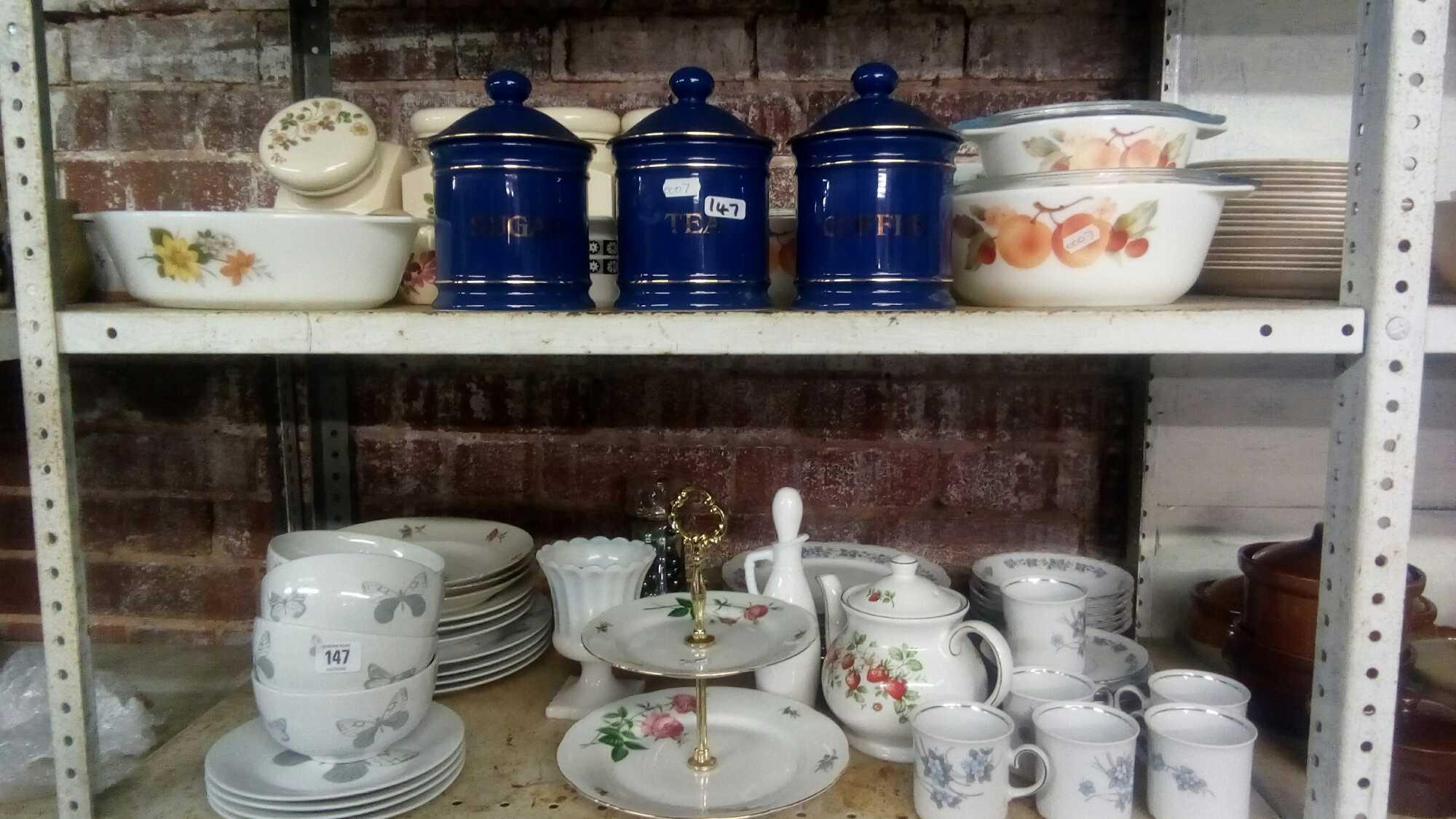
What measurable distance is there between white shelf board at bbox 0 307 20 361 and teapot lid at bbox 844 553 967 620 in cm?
76

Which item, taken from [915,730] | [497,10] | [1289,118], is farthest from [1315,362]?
[497,10]

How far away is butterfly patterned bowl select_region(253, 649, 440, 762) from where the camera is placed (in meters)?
0.79

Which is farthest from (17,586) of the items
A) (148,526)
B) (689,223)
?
(689,223)

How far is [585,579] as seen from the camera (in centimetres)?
94

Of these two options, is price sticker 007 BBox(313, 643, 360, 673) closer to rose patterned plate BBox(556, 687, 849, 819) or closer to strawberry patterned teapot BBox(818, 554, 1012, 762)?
rose patterned plate BBox(556, 687, 849, 819)

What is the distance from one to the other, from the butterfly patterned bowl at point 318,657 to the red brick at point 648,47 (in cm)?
69

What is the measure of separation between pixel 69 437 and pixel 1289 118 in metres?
1.24

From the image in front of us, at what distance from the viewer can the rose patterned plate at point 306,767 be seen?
786 mm

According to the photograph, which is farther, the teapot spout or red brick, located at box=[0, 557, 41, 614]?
red brick, located at box=[0, 557, 41, 614]

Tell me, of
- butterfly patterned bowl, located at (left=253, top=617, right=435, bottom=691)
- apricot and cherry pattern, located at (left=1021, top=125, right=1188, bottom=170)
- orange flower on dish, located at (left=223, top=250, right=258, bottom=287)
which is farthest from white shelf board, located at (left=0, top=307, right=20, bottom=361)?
apricot and cherry pattern, located at (left=1021, top=125, right=1188, bottom=170)

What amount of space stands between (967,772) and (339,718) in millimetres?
500

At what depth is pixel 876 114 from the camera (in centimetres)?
75

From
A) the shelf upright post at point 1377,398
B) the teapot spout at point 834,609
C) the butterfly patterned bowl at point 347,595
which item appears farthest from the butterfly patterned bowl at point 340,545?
the shelf upright post at point 1377,398

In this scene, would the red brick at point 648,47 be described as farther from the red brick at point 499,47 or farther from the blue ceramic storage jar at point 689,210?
the blue ceramic storage jar at point 689,210
